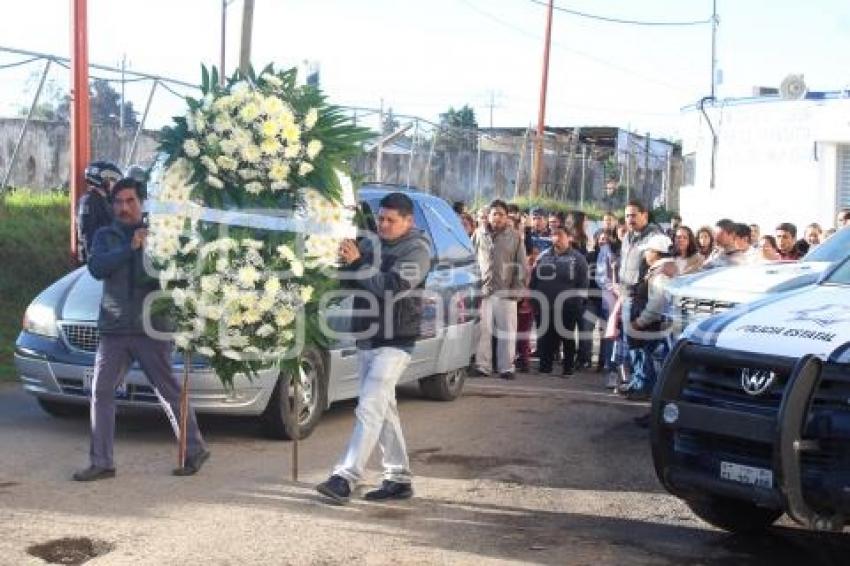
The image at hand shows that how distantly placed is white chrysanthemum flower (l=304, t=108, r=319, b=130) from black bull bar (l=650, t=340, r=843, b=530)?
8.29 feet

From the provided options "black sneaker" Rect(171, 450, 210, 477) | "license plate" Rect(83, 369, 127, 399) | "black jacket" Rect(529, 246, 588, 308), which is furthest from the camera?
"black jacket" Rect(529, 246, 588, 308)

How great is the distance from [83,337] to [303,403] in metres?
1.61

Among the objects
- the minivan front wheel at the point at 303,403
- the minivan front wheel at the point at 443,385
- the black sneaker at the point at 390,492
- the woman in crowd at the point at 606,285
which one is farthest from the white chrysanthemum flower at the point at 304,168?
the woman in crowd at the point at 606,285

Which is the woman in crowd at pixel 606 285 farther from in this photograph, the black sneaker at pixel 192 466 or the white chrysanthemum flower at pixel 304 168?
the white chrysanthemum flower at pixel 304 168

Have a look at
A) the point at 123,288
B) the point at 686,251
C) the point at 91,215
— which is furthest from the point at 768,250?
the point at 123,288

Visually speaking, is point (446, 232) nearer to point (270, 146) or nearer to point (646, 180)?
point (270, 146)

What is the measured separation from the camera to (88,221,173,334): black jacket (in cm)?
743

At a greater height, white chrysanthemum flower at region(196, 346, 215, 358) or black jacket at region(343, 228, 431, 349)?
black jacket at region(343, 228, 431, 349)

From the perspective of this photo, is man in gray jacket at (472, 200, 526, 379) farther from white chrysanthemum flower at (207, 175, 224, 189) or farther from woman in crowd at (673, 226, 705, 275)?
white chrysanthemum flower at (207, 175, 224, 189)

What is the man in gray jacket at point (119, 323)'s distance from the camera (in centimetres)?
743

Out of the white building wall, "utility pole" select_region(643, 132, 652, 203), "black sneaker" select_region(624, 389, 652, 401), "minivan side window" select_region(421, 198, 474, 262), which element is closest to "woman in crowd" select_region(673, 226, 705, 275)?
"black sneaker" select_region(624, 389, 652, 401)

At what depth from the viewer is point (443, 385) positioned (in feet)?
36.2

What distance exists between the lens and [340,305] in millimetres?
7855

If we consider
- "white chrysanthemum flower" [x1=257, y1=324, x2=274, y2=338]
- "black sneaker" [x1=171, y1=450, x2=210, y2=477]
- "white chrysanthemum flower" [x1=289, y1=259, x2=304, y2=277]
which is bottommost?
"black sneaker" [x1=171, y1=450, x2=210, y2=477]
